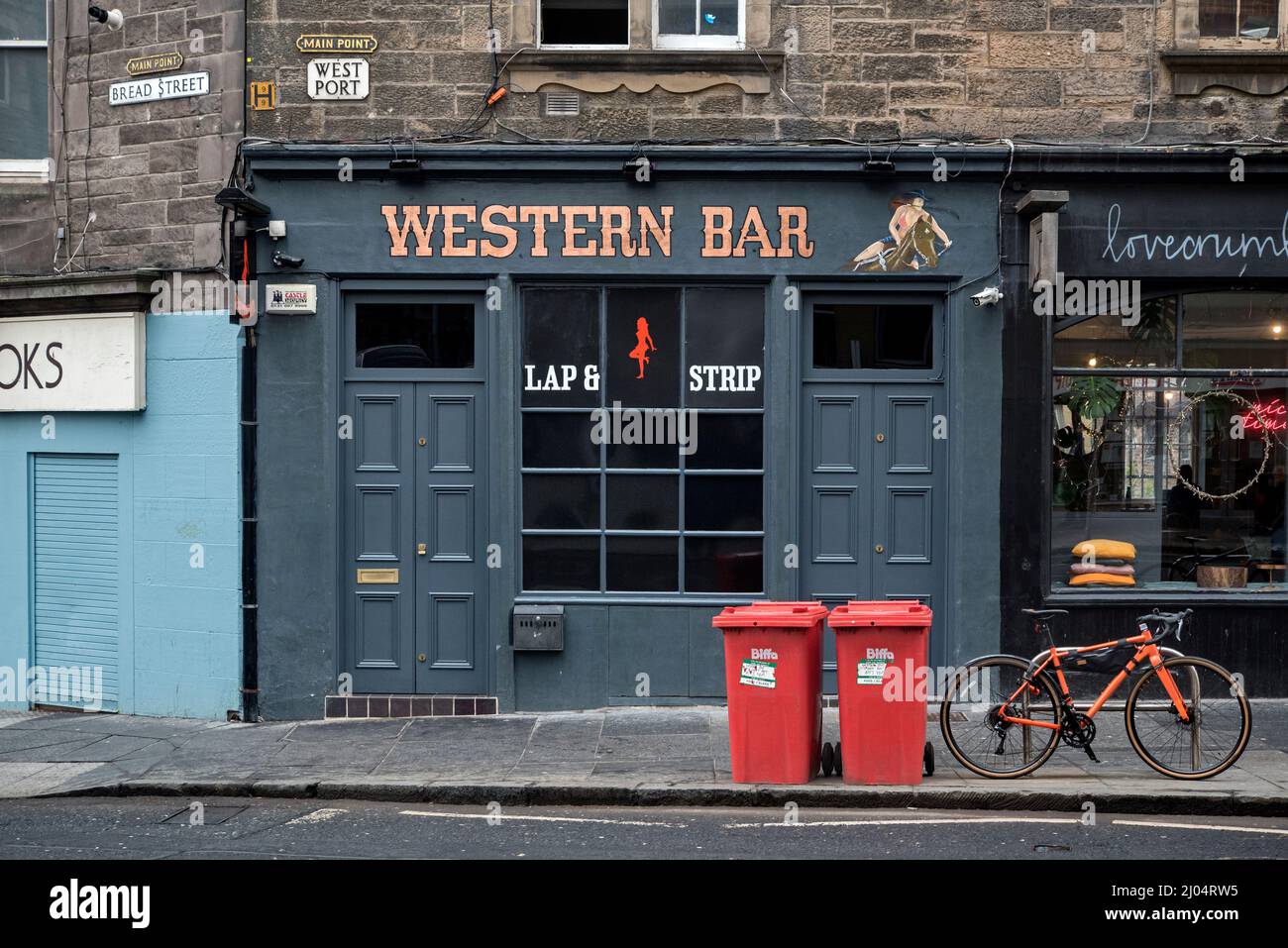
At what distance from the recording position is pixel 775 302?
11.0 meters

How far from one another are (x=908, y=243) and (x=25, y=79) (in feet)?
26.1

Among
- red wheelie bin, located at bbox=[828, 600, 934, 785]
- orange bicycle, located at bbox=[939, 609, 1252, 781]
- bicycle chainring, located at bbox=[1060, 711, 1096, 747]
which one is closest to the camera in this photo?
red wheelie bin, located at bbox=[828, 600, 934, 785]

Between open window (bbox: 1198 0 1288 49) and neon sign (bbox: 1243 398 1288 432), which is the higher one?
open window (bbox: 1198 0 1288 49)

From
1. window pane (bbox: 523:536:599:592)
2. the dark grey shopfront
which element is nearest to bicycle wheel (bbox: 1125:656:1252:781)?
the dark grey shopfront

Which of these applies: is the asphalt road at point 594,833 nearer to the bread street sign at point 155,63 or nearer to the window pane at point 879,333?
the window pane at point 879,333

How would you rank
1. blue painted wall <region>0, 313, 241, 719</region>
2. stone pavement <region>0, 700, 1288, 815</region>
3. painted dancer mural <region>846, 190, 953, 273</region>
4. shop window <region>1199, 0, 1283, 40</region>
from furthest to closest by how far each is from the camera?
1. blue painted wall <region>0, 313, 241, 719</region>
2. shop window <region>1199, 0, 1283, 40</region>
3. painted dancer mural <region>846, 190, 953, 273</region>
4. stone pavement <region>0, 700, 1288, 815</region>

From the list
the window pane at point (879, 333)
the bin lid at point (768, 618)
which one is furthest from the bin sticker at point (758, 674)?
the window pane at point (879, 333)

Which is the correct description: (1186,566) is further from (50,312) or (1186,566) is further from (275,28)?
(50,312)

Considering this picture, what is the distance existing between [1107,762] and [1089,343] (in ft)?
12.3

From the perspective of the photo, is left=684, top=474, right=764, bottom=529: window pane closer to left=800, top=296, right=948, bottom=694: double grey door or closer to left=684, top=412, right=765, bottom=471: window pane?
left=684, top=412, right=765, bottom=471: window pane

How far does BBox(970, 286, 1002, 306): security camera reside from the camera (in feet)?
35.3

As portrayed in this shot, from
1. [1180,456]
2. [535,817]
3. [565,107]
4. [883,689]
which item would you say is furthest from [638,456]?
[1180,456]

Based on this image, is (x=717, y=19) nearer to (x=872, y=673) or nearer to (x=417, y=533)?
(x=417, y=533)

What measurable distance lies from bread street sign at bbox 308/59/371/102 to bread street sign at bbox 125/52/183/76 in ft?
4.02
